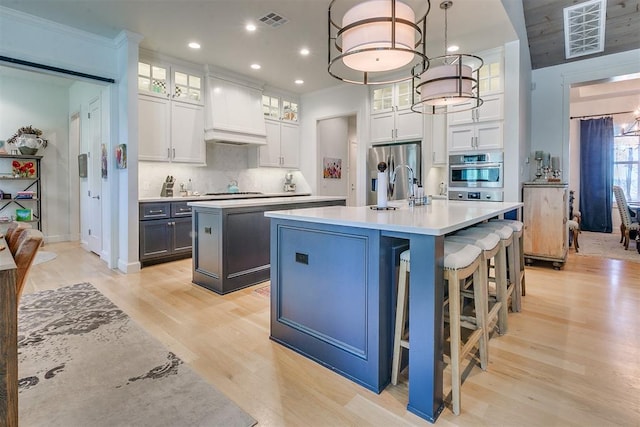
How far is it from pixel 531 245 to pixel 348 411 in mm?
3855

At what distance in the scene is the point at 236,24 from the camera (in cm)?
378

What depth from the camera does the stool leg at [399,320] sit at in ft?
5.79

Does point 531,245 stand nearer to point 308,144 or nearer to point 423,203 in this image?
point 423,203

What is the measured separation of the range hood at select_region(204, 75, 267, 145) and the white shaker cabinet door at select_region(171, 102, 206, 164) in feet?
0.39

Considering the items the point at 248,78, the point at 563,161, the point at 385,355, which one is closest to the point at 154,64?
Result: the point at 248,78

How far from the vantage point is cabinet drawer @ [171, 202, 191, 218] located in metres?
4.59

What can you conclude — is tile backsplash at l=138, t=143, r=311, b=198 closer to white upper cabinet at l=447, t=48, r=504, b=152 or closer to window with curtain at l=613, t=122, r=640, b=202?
white upper cabinet at l=447, t=48, r=504, b=152

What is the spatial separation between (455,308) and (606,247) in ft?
19.1

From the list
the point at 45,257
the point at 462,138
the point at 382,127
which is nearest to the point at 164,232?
the point at 45,257

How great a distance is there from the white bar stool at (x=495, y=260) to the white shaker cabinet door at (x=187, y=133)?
163 inches

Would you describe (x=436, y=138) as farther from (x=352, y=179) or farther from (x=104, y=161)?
(x=104, y=161)

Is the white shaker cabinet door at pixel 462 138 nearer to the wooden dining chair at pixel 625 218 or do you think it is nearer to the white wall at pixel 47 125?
the wooden dining chair at pixel 625 218

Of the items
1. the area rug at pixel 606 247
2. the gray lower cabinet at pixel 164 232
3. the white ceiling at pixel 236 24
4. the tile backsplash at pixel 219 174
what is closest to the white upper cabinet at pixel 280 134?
the tile backsplash at pixel 219 174

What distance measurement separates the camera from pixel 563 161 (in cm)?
516
